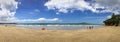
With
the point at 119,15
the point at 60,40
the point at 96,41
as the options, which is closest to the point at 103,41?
the point at 96,41

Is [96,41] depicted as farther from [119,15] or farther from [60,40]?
[119,15]

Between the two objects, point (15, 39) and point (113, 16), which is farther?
point (113, 16)

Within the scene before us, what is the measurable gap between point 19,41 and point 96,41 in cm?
544

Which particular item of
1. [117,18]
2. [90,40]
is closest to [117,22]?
[117,18]

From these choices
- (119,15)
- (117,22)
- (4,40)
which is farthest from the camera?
(119,15)

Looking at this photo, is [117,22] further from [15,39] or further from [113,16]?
[15,39]

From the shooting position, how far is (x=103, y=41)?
1786cm

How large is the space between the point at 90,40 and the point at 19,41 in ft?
16.8

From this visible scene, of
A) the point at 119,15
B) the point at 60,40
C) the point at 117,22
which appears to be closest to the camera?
the point at 60,40

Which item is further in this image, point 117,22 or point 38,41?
point 117,22

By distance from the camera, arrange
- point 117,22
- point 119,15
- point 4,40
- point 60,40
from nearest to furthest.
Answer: point 4,40 < point 60,40 < point 117,22 < point 119,15

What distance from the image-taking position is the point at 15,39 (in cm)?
1766

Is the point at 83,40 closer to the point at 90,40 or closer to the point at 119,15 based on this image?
the point at 90,40

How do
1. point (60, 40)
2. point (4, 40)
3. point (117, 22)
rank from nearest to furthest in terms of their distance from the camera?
1. point (4, 40)
2. point (60, 40)
3. point (117, 22)
